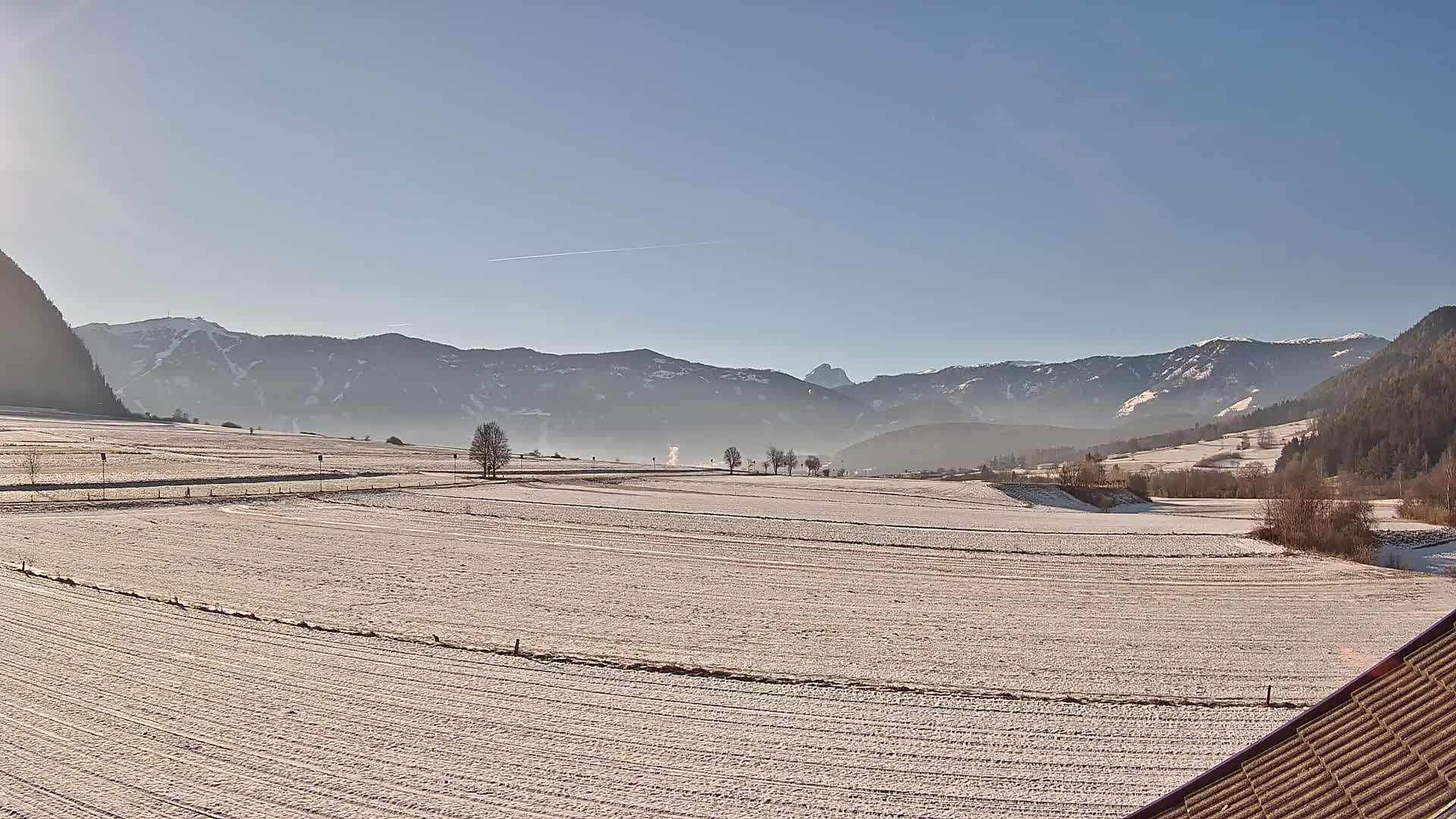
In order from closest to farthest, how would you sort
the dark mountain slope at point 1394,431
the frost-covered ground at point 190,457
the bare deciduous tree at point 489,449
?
the frost-covered ground at point 190,457, the bare deciduous tree at point 489,449, the dark mountain slope at point 1394,431

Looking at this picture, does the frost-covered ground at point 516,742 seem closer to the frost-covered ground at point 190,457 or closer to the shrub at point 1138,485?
the frost-covered ground at point 190,457

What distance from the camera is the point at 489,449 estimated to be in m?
92.2

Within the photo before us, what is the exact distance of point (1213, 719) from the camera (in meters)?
16.8

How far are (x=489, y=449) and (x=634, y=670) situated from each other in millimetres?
77058

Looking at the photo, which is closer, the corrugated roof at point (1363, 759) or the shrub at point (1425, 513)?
the corrugated roof at point (1363, 759)

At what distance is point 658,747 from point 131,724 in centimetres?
1009

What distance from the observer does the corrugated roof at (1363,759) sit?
18.3 feet

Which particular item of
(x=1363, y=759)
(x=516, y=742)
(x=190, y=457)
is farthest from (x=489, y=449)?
(x=1363, y=759)

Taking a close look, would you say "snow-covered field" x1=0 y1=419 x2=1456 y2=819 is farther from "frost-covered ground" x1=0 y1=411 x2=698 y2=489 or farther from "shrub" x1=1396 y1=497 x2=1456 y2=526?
"shrub" x1=1396 y1=497 x2=1456 y2=526

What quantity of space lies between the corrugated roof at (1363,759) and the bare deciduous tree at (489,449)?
86.7 m

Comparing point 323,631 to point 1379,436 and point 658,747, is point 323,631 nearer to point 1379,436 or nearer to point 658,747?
point 658,747

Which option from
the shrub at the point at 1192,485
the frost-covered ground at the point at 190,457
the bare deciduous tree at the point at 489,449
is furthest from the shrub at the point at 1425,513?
the frost-covered ground at the point at 190,457

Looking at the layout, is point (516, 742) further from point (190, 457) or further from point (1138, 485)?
point (1138, 485)

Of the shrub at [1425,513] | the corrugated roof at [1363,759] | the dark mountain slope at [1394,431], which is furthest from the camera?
the dark mountain slope at [1394,431]
